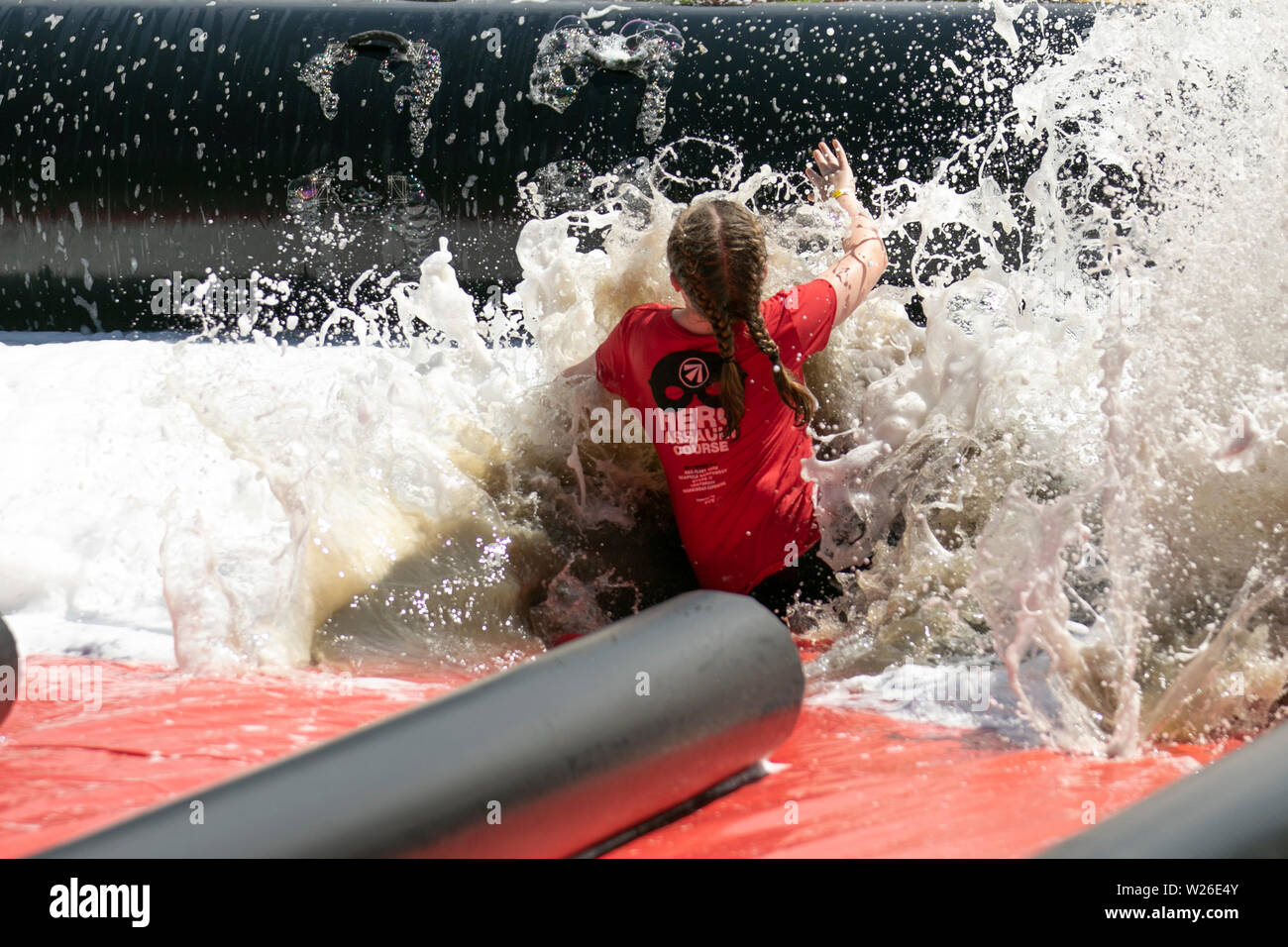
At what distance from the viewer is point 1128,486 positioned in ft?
6.44

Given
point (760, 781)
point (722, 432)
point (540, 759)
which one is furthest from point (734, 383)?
point (540, 759)

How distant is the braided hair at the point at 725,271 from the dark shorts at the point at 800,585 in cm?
43

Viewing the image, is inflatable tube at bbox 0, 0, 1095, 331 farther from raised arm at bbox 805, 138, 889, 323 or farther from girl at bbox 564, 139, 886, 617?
girl at bbox 564, 139, 886, 617

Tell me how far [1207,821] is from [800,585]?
1.39m

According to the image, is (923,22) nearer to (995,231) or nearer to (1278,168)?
(995,231)

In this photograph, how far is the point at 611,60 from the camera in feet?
12.9

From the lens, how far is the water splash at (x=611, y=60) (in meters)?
3.86

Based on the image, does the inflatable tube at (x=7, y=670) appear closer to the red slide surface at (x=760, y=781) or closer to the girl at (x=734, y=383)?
the red slide surface at (x=760, y=781)

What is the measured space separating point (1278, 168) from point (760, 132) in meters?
1.72

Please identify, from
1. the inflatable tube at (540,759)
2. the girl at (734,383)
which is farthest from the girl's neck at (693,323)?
the inflatable tube at (540,759)

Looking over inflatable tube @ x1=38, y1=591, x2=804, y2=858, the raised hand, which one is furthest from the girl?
inflatable tube @ x1=38, y1=591, x2=804, y2=858
